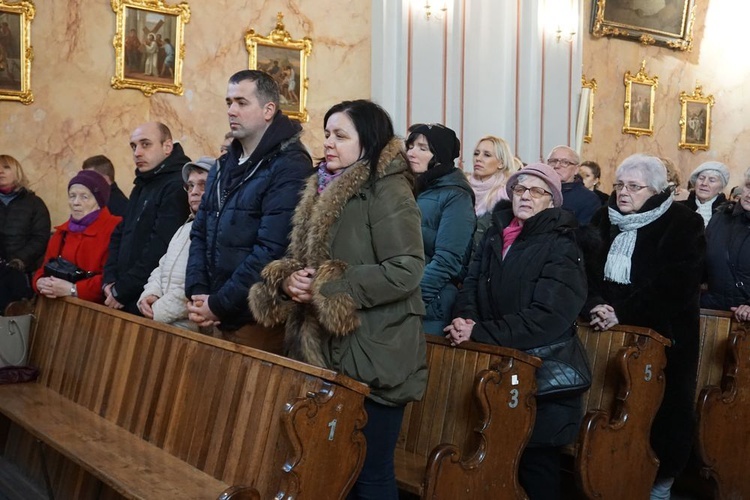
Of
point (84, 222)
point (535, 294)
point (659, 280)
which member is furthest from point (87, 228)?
point (659, 280)

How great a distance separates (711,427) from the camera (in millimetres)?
4781

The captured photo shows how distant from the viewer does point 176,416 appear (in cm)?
368

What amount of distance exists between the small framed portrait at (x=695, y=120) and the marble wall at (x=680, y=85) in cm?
7

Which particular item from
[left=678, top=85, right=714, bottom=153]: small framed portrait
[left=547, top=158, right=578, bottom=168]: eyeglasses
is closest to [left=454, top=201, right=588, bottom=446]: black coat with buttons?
[left=547, top=158, right=578, bottom=168]: eyeglasses

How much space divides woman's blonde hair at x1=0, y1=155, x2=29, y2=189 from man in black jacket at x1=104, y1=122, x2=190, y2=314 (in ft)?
9.40

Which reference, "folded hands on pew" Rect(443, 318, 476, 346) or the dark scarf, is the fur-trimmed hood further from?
the dark scarf

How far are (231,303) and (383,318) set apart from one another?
0.81 m

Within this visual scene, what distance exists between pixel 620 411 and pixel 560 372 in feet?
1.82

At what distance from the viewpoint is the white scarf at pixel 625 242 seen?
14.8ft

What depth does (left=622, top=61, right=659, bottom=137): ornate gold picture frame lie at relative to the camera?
1253cm

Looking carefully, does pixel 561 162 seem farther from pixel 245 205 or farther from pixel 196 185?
pixel 245 205

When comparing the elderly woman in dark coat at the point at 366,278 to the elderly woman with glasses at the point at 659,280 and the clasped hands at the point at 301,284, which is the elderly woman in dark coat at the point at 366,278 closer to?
the clasped hands at the point at 301,284

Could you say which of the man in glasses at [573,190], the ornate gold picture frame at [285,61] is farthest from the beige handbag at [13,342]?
the ornate gold picture frame at [285,61]

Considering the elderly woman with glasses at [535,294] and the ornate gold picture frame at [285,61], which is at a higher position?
the ornate gold picture frame at [285,61]
